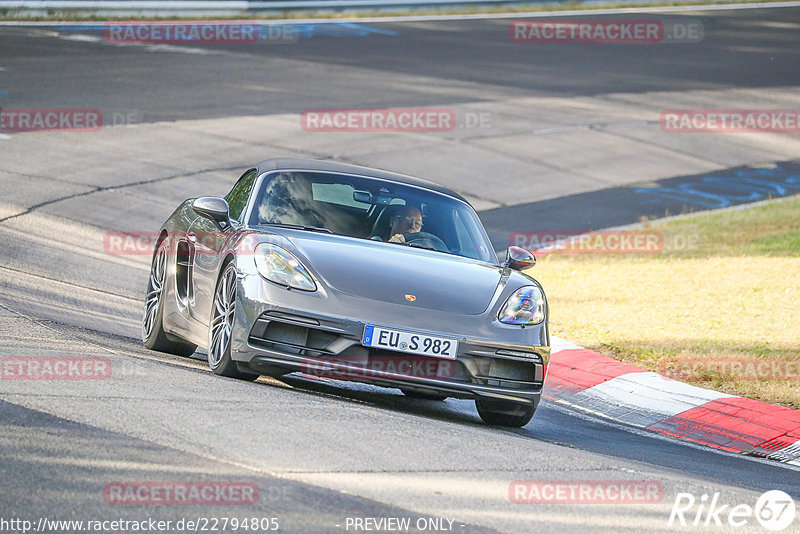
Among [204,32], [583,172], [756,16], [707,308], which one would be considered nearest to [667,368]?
[707,308]

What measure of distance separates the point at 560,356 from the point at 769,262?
4.80m

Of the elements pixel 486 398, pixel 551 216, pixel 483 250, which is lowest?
pixel 551 216

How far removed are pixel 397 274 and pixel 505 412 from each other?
3.57ft

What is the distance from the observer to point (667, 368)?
382 inches

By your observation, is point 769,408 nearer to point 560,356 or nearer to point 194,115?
point 560,356

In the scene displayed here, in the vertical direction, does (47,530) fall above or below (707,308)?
above

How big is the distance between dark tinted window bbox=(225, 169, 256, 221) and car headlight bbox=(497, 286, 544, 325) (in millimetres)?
1977
